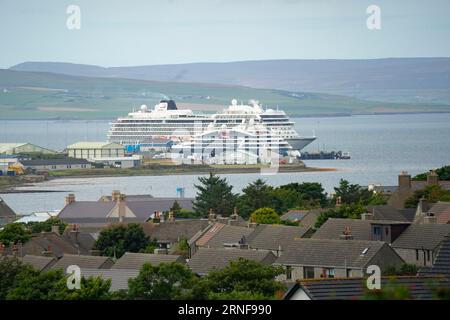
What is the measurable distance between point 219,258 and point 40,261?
2.36m

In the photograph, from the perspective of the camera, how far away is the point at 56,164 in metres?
76.9

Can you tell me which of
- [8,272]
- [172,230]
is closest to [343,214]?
[172,230]

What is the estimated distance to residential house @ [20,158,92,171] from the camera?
7544 centimetres

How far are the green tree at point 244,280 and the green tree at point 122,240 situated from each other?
6.88 m

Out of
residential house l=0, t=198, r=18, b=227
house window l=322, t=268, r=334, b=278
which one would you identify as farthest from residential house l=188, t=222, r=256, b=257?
residential house l=0, t=198, r=18, b=227

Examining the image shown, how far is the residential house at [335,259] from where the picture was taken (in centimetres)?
1444

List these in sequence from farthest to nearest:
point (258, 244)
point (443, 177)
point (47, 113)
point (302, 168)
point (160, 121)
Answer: point (47, 113) → point (160, 121) → point (302, 168) → point (443, 177) → point (258, 244)

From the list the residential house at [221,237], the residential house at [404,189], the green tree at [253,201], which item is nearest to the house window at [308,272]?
the residential house at [221,237]

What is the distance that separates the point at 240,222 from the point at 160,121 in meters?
80.7

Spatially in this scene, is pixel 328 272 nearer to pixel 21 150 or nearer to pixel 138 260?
pixel 138 260

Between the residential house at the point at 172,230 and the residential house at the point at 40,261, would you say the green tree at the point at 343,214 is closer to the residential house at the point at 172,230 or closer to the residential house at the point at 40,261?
the residential house at the point at 172,230
